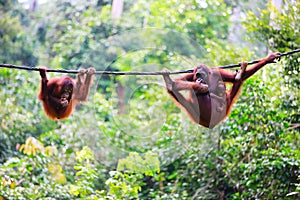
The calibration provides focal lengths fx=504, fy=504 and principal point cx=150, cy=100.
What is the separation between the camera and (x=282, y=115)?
5.87 meters

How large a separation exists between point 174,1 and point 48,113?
21.7 ft

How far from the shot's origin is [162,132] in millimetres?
6953

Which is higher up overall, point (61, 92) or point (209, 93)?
point (61, 92)

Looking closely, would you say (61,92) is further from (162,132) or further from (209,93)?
(162,132)

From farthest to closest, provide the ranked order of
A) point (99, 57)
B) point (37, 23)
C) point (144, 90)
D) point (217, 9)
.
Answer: point (37, 23) < point (217, 9) < point (99, 57) < point (144, 90)

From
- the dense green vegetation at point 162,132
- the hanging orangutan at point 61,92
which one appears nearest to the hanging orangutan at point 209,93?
the dense green vegetation at point 162,132

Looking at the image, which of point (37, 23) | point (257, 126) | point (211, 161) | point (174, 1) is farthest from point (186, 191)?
point (37, 23)

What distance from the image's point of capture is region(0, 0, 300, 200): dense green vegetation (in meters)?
5.84

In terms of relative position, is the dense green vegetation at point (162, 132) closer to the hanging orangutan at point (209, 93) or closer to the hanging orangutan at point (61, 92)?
the hanging orangutan at point (61, 92)

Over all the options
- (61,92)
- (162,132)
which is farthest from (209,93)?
(162,132)

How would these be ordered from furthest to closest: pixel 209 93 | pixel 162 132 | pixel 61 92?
pixel 162 132, pixel 61 92, pixel 209 93

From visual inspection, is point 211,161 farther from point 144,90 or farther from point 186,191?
point 144,90

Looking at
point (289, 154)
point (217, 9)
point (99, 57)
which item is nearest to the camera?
point (289, 154)

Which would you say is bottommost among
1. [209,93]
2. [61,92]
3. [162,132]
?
[209,93]
